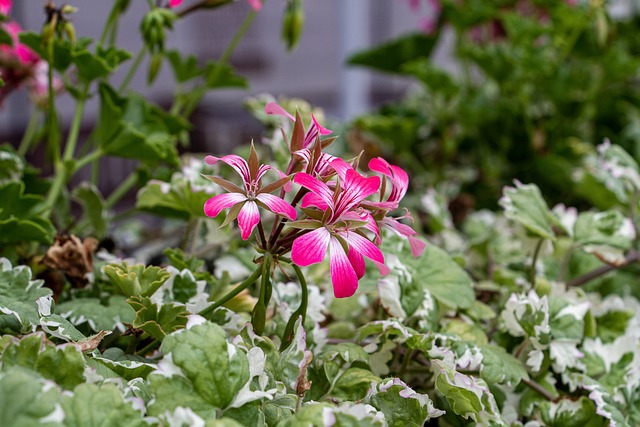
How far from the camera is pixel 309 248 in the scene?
1.44 ft

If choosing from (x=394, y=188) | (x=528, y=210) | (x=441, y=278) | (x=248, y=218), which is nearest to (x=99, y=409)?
(x=248, y=218)

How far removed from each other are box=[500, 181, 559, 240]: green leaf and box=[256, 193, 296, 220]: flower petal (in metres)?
0.33

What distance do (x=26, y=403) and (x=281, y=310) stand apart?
0.89 ft

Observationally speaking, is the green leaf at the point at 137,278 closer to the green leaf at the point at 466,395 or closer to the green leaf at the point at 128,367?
the green leaf at the point at 128,367

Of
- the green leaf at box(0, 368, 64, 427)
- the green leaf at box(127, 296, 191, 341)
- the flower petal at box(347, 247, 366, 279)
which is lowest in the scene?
the green leaf at box(127, 296, 191, 341)

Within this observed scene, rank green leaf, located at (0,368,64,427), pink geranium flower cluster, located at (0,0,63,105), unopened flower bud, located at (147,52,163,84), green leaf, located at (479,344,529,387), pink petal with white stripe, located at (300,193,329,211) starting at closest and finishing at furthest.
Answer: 1. green leaf, located at (0,368,64,427)
2. pink petal with white stripe, located at (300,193,329,211)
3. green leaf, located at (479,344,529,387)
4. unopened flower bud, located at (147,52,163,84)
5. pink geranium flower cluster, located at (0,0,63,105)

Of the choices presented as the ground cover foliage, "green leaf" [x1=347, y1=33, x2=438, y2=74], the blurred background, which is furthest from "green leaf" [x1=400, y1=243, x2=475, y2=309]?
the blurred background

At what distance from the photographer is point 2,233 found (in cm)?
62

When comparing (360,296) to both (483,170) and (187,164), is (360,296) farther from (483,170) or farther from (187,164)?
(483,170)

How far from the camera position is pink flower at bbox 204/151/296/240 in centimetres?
45

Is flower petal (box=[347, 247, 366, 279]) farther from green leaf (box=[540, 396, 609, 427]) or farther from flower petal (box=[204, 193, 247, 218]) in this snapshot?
green leaf (box=[540, 396, 609, 427])

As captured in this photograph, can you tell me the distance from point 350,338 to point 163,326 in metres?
0.22

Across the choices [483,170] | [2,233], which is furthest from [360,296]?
[483,170]

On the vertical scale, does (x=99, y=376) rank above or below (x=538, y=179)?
above
